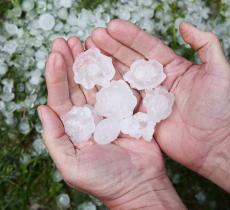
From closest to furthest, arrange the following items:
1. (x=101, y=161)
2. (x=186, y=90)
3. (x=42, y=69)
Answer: (x=101, y=161) < (x=186, y=90) < (x=42, y=69)

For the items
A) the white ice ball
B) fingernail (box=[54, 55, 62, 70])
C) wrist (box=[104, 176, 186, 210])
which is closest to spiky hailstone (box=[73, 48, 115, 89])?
fingernail (box=[54, 55, 62, 70])

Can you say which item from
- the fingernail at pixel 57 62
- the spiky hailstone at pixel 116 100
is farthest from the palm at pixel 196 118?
the fingernail at pixel 57 62

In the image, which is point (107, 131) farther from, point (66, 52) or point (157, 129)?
point (66, 52)

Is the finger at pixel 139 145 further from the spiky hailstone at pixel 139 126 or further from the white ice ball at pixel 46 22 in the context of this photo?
the white ice ball at pixel 46 22

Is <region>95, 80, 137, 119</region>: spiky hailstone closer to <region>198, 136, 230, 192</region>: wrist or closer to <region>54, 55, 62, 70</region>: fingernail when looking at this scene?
<region>54, 55, 62, 70</region>: fingernail

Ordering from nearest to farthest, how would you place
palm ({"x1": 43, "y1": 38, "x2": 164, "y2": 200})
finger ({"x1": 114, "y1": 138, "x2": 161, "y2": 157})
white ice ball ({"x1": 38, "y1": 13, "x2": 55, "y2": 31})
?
palm ({"x1": 43, "y1": 38, "x2": 164, "y2": 200})
finger ({"x1": 114, "y1": 138, "x2": 161, "y2": 157})
white ice ball ({"x1": 38, "y1": 13, "x2": 55, "y2": 31})

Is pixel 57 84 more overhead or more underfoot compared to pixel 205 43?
more underfoot

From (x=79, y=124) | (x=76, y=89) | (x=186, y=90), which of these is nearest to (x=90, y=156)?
(x=79, y=124)
